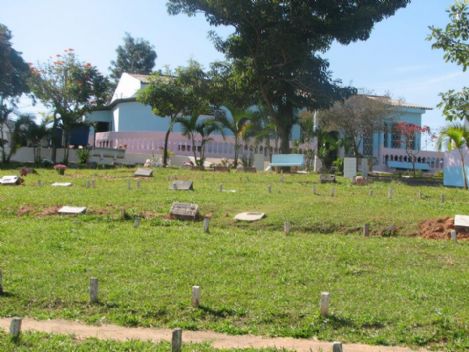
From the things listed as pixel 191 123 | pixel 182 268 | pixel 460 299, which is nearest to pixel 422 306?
pixel 460 299

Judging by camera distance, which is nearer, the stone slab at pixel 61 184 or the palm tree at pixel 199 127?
the stone slab at pixel 61 184

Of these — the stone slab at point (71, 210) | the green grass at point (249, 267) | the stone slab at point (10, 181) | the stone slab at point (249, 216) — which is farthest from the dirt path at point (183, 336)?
the stone slab at point (10, 181)

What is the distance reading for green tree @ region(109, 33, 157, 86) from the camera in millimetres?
57531

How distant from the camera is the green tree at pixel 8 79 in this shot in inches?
1218

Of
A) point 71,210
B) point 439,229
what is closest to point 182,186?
point 71,210

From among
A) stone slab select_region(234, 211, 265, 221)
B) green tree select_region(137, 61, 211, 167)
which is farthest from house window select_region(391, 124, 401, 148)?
stone slab select_region(234, 211, 265, 221)

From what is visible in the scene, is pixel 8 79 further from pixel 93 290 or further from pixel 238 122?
pixel 93 290

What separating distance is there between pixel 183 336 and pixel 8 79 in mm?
29953

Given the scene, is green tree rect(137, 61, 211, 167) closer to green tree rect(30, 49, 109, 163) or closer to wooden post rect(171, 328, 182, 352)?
green tree rect(30, 49, 109, 163)

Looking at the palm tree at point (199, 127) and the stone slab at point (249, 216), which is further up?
the palm tree at point (199, 127)

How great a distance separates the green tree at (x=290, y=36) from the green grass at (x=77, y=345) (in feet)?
60.1

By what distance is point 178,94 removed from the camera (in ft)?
92.8

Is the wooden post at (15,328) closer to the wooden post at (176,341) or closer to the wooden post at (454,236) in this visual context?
the wooden post at (176,341)

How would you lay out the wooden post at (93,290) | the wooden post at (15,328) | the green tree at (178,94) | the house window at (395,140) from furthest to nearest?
the house window at (395,140) → the green tree at (178,94) → the wooden post at (93,290) → the wooden post at (15,328)
